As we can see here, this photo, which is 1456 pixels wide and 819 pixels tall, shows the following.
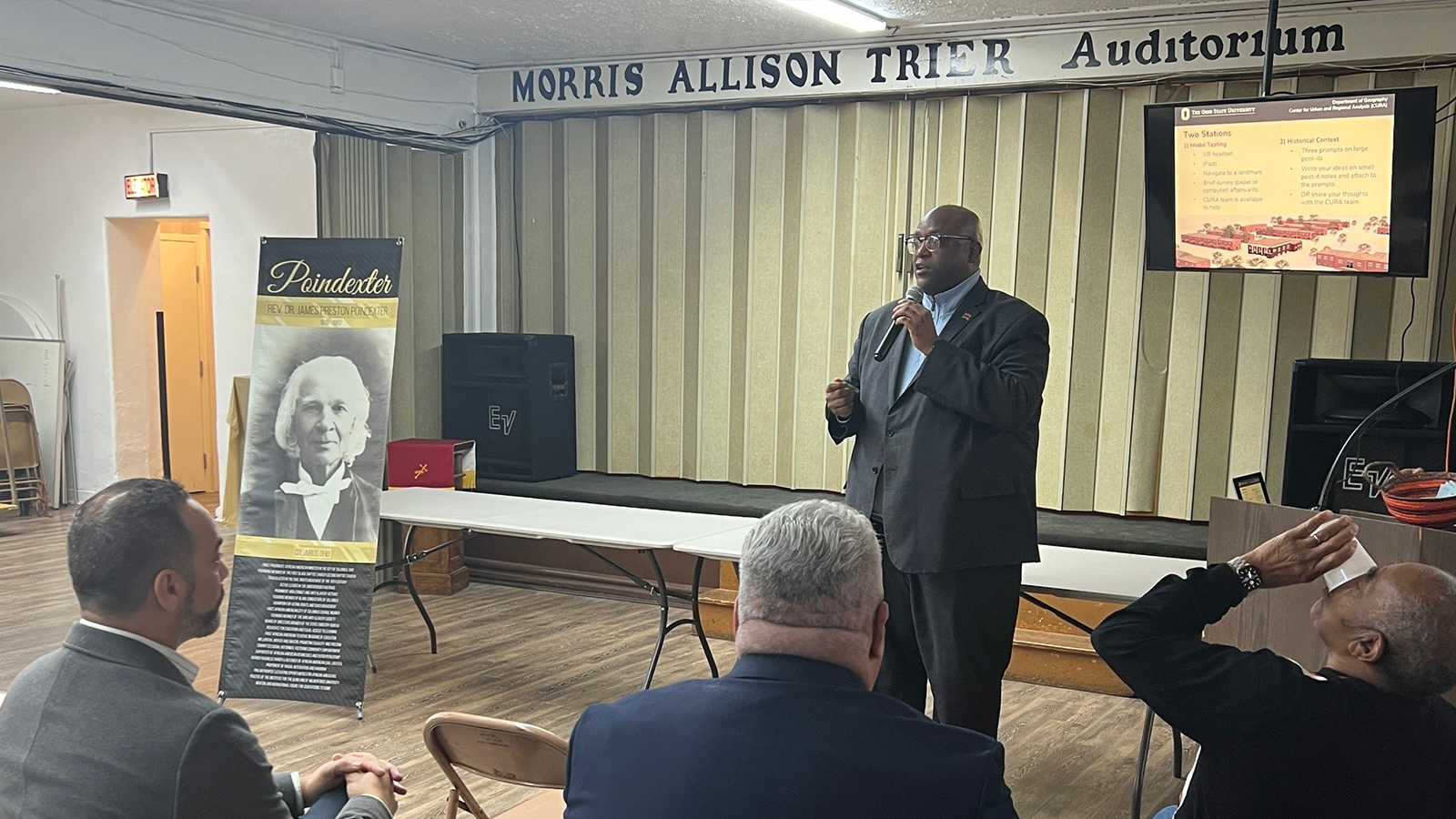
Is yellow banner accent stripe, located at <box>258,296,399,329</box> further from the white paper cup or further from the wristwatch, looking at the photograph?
the white paper cup

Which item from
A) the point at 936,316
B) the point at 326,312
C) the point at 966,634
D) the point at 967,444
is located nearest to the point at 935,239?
the point at 936,316

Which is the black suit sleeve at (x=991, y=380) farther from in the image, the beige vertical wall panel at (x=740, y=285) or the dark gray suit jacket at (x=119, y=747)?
the beige vertical wall panel at (x=740, y=285)

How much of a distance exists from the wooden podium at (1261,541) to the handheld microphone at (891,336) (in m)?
0.90

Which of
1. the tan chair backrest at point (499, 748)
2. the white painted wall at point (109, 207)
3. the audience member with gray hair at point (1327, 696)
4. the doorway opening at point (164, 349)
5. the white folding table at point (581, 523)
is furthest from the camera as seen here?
the doorway opening at point (164, 349)

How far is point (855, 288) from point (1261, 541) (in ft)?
10.5

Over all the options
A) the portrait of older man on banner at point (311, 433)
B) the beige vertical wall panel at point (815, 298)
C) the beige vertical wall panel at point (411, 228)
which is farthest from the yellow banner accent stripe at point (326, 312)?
the beige vertical wall panel at point (815, 298)

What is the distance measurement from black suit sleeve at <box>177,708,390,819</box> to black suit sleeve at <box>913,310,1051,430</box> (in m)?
1.86

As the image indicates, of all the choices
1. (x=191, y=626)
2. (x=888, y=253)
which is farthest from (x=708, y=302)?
(x=191, y=626)

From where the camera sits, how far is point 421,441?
5969 millimetres

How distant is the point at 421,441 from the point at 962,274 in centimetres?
354

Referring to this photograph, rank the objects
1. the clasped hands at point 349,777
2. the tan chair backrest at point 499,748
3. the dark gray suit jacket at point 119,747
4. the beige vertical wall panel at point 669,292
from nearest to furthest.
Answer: the dark gray suit jacket at point 119,747, the clasped hands at point 349,777, the tan chair backrest at point 499,748, the beige vertical wall panel at point 669,292

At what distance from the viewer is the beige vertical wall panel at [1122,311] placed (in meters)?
5.23

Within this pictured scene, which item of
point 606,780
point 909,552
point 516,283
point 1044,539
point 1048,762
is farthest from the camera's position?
point 516,283

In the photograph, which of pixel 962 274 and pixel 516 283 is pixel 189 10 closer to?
pixel 516 283
